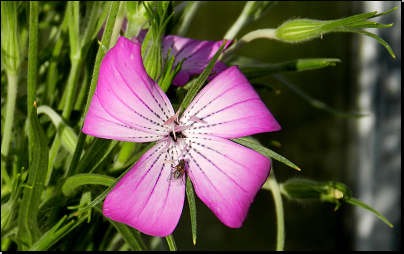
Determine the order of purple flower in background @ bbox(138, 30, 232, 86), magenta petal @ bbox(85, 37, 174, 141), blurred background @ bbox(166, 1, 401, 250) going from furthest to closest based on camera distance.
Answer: blurred background @ bbox(166, 1, 401, 250)
purple flower in background @ bbox(138, 30, 232, 86)
magenta petal @ bbox(85, 37, 174, 141)

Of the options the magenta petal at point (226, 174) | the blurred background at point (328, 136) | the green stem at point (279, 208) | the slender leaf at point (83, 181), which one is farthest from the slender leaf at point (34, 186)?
the blurred background at point (328, 136)

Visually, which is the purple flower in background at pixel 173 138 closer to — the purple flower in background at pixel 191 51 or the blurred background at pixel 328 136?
the purple flower in background at pixel 191 51

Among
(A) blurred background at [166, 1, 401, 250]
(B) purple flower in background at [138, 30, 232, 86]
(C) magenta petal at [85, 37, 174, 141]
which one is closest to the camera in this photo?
(C) magenta petal at [85, 37, 174, 141]

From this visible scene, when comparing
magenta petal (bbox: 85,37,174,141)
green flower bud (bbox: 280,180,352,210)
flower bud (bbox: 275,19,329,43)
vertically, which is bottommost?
green flower bud (bbox: 280,180,352,210)

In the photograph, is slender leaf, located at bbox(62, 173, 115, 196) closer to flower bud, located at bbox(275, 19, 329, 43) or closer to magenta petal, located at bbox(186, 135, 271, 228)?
magenta petal, located at bbox(186, 135, 271, 228)

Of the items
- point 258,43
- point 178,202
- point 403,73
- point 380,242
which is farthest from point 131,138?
point 380,242

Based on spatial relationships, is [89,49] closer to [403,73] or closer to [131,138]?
[131,138]

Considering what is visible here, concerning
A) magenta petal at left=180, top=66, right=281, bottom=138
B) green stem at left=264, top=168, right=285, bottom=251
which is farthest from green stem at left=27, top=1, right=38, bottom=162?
green stem at left=264, top=168, right=285, bottom=251

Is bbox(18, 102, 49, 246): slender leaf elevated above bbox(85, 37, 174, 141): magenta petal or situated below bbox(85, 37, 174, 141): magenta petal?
below
